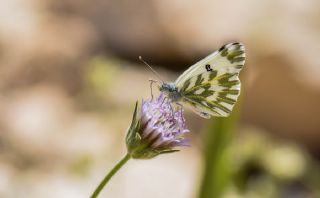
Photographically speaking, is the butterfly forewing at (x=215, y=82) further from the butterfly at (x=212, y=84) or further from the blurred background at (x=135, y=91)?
the blurred background at (x=135, y=91)

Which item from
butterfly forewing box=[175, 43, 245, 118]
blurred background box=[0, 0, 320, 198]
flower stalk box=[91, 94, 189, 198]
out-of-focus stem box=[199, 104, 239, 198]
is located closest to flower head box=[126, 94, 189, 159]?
flower stalk box=[91, 94, 189, 198]

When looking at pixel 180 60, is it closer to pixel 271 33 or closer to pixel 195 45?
pixel 195 45

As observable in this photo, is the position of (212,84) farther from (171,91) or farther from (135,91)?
(135,91)

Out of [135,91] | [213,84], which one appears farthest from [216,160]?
[135,91]

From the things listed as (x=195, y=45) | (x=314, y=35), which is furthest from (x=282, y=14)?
(x=195, y=45)

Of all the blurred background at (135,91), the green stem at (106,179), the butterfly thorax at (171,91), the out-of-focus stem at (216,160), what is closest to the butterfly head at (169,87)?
the butterfly thorax at (171,91)

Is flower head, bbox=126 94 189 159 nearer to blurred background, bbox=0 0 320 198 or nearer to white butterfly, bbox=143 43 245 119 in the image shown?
white butterfly, bbox=143 43 245 119

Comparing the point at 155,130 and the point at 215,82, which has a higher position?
the point at 215,82
